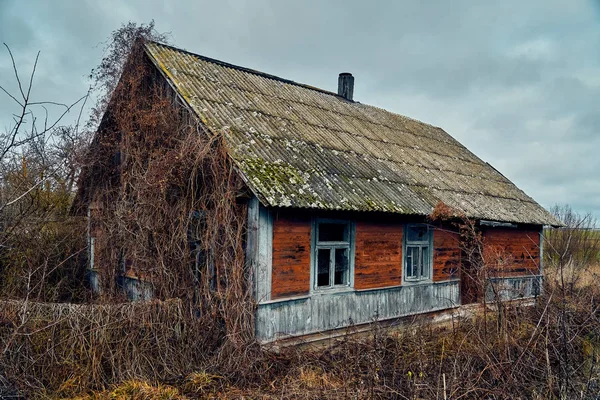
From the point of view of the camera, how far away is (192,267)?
8.39 m

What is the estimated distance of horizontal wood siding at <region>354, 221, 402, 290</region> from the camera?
9.16 meters

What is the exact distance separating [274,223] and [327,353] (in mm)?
2394

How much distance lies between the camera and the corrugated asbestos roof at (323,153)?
8.41 m

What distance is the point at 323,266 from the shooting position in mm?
8695

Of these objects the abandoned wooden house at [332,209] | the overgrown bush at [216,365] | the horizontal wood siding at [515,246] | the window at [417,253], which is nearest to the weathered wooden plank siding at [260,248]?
→ the abandoned wooden house at [332,209]

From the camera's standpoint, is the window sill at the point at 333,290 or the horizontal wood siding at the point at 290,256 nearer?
the horizontal wood siding at the point at 290,256

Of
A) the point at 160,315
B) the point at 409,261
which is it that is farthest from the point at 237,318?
the point at 409,261

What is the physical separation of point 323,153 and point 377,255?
96.8 inches

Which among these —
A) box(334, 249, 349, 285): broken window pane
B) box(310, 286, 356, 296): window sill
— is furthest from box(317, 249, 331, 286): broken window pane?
box(334, 249, 349, 285): broken window pane

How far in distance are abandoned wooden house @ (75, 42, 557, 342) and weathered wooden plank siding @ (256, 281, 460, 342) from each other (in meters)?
0.02

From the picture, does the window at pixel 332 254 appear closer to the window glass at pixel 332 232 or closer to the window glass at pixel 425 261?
the window glass at pixel 332 232

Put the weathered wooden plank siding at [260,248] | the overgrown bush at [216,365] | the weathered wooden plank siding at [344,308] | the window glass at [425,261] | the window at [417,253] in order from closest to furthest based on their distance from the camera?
the overgrown bush at [216,365], the weathered wooden plank siding at [260,248], the weathered wooden plank siding at [344,308], the window at [417,253], the window glass at [425,261]

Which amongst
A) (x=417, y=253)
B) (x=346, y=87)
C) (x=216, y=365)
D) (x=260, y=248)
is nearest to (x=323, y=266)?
(x=260, y=248)

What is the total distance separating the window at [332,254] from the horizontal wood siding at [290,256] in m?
0.25
